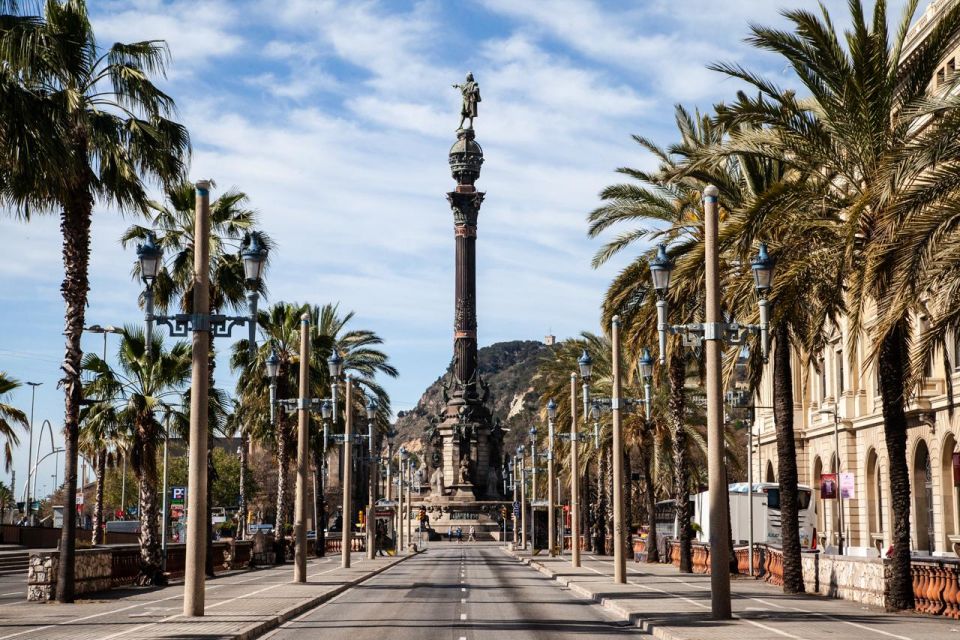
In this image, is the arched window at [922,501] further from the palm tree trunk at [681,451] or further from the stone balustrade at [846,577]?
the stone balustrade at [846,577]

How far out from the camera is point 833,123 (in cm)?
2577

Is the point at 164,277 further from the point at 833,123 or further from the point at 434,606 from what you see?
the point at 833,123

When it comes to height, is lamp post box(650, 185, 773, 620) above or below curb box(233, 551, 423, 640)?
above

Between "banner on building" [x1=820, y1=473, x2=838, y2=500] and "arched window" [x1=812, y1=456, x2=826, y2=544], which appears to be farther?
"arched window" [x1=812, y1=456, x2=826, y2=544]

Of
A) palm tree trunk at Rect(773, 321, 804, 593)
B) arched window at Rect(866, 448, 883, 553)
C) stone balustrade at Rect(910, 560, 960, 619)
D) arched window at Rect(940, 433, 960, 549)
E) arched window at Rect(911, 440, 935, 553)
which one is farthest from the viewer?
arched window at Rect(866, 448, 883, 553)

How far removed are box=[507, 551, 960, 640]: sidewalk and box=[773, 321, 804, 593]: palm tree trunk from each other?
2.37ft

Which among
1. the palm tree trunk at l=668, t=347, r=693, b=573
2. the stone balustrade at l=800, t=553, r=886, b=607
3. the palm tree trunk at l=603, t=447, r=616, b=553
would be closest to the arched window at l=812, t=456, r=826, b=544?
the palm tree trunk at l=603, t=447, r=616, b=553

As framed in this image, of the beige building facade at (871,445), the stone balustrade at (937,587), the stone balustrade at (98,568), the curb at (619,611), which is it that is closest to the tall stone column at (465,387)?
the beige building facade at (871,445)

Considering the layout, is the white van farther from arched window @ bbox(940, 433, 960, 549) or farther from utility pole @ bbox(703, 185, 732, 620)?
utility pole @ bbox(703, 185, 732, 620)

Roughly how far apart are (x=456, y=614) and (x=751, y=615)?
247 inches

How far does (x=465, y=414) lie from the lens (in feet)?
418

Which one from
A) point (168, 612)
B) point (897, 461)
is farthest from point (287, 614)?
point (897, 461)

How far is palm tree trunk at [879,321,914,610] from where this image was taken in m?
24.6

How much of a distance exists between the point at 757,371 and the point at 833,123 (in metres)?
8.45
